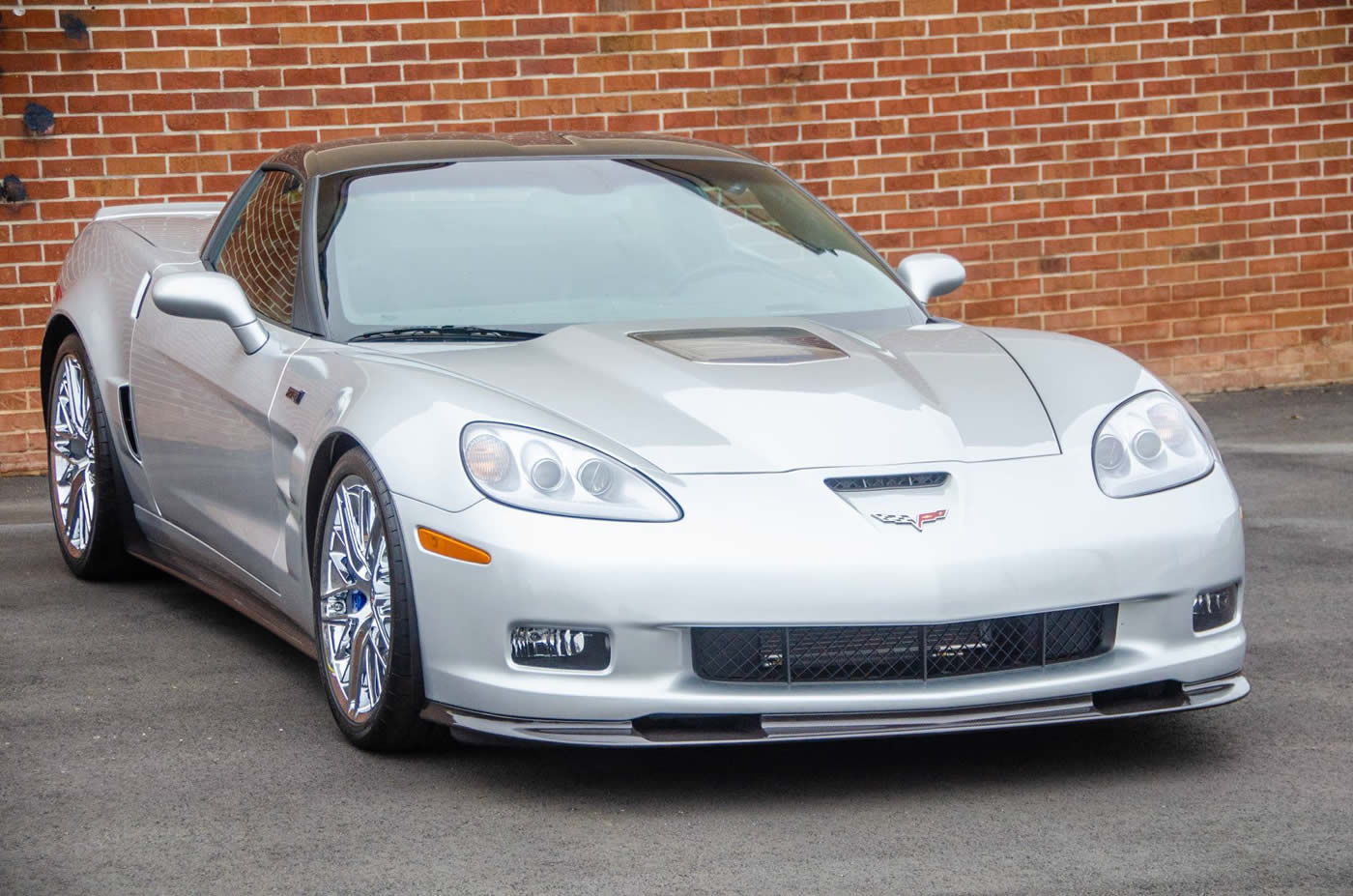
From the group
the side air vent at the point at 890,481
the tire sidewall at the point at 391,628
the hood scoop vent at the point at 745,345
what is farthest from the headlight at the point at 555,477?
the hood scoop vent at the point at 745,345

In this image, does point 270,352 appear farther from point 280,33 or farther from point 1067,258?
point 1067,258

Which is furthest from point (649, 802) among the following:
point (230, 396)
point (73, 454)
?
point (73, 454)

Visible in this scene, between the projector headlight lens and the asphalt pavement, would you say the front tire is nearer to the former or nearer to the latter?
the asphalt pavement

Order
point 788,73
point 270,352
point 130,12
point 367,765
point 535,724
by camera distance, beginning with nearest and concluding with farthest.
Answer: point 535,724 < point 367,765 < point 270,352 < point 130,12 < point 788,73

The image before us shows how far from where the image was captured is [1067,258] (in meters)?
9.70

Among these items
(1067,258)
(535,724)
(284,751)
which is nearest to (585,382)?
(535,724)

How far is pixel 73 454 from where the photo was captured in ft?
21.3

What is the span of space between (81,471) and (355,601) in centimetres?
233

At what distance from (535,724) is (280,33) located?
542cm

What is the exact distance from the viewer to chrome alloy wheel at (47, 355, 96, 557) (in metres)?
6.34

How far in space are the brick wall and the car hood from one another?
427 centimetres

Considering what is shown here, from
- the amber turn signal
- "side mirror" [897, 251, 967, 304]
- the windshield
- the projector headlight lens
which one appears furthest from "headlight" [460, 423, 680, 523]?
"side mirror" [897, 251, 967, 304]

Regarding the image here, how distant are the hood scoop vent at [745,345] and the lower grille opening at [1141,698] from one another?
980 mm

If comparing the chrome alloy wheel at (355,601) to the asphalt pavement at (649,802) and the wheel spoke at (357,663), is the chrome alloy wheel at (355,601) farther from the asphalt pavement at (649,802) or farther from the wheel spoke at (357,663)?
the asphalt pavement at (649,802)
